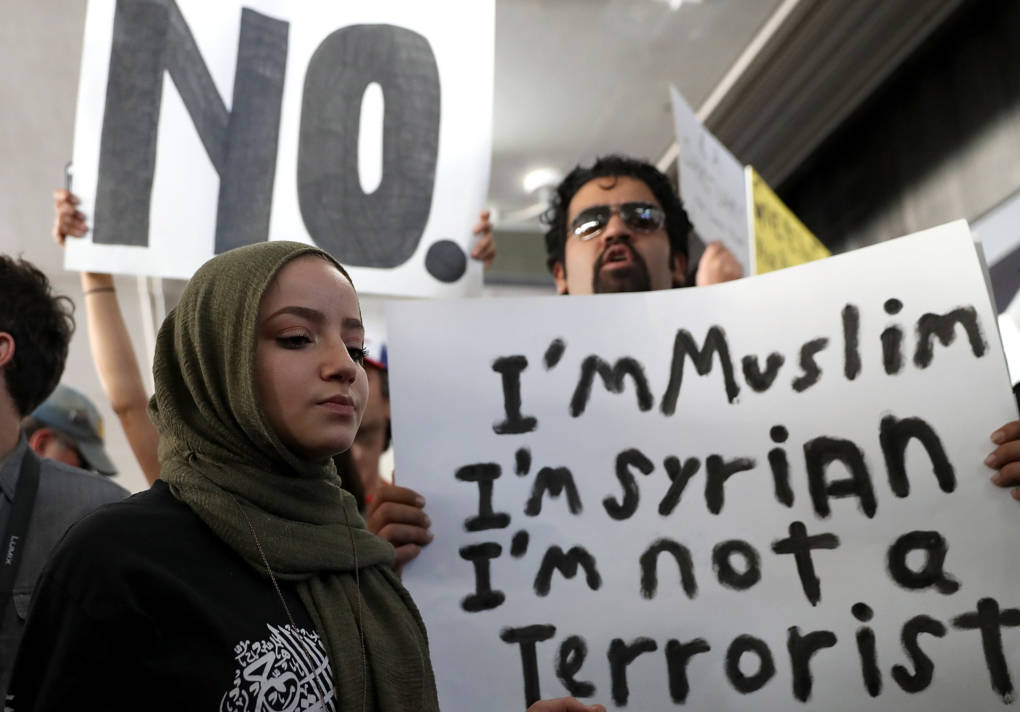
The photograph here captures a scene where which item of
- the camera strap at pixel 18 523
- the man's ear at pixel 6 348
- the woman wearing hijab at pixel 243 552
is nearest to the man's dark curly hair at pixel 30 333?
the man's ear at pixel 6 348

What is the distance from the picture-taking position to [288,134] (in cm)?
154

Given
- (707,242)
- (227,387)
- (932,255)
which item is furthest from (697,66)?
(227,387)

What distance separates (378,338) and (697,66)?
7.00 ft

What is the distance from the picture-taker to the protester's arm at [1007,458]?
0.94 metres

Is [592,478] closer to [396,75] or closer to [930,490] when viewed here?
[930,490]

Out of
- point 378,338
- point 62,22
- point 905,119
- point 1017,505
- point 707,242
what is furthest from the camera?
point 378,338

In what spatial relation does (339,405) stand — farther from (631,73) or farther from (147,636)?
(631,73)

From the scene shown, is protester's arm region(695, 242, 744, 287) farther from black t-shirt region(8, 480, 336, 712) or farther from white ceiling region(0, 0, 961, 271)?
white ceiling region(0, 0, 961, 271)

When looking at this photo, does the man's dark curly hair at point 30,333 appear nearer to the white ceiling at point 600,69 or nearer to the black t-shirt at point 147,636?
the black t-shirt at point 147,636

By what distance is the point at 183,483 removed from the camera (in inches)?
29.0

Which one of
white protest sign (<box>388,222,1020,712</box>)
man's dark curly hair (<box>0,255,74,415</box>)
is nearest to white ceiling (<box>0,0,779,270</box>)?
man's dark curly hair (<box>0,255,74,415</box>)

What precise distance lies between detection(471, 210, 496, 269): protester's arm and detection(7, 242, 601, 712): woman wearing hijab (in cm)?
69

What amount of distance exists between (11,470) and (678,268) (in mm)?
1087

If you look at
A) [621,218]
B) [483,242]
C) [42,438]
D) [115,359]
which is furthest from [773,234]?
[42,438]
